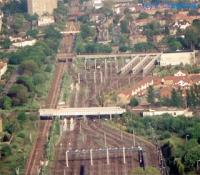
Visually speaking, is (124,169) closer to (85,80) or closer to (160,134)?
(160,134)

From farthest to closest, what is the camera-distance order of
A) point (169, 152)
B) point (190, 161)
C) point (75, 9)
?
1. point (75, 9)
2. point (169, 152)
3. point (190, 161)

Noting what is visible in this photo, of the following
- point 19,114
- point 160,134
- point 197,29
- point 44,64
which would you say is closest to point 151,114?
point 160,134

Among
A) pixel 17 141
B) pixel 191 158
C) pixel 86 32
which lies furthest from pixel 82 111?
pixel 86 32

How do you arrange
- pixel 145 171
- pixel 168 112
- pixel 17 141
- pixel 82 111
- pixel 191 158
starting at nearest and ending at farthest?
pixel 145 171 → pixel 191 158 → pixel 17 141 → pixel 168 112 → pixel 82 111

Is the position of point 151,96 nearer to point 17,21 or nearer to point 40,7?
point 17,21

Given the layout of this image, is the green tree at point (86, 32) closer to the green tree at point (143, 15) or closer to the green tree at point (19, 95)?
the green tree at point (143, 15)

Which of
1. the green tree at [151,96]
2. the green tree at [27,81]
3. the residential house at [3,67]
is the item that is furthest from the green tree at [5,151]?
the residential house at [3,67]
